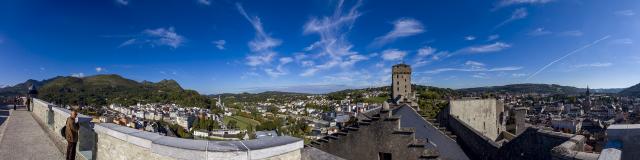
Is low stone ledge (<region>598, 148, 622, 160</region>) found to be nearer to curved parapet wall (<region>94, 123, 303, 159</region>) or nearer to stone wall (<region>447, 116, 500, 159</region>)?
curved parapet wall (<region>94, 123, 303, 159</region>)

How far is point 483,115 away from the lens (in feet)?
48.8

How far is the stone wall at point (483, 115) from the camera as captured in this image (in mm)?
13836

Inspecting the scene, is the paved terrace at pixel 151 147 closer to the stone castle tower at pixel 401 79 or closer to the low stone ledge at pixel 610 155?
the low stone ledge at pixel 610 155

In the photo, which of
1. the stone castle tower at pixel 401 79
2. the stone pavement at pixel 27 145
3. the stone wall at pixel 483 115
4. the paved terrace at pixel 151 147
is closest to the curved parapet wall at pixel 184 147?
the paved terrace at pixel 151 147

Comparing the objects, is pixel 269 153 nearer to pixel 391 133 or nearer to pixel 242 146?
pixel 242 146

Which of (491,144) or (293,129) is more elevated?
(491,144)

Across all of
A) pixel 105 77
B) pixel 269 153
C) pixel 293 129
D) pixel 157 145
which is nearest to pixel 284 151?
pixel 269 153

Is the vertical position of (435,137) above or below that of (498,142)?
above

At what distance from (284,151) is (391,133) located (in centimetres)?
308

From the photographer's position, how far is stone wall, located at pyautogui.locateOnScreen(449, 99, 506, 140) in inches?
545

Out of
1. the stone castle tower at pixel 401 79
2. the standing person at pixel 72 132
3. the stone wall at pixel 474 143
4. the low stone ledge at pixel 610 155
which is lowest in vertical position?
the stone wall at pixel 474 143

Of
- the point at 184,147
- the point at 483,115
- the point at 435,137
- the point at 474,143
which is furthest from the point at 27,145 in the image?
the point at 483,115

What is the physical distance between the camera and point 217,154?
3.50 m

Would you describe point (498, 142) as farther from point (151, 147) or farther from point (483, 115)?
point (151, 147)
